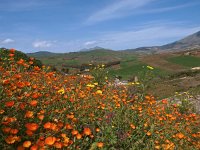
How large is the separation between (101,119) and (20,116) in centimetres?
183

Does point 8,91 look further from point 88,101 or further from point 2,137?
point 88,101

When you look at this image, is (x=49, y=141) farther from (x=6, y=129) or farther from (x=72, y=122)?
(x=72, y=122)

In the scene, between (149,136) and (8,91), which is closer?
(8,91)

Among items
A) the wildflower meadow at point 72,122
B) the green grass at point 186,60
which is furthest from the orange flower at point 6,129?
the green grass at point 186,60

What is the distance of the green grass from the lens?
7050cm

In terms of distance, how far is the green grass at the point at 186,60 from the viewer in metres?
70.5

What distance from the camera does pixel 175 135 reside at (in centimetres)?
659

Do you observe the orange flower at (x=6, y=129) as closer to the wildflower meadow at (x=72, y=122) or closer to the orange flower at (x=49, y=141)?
the wildflower meadow at (x=72, y=122)

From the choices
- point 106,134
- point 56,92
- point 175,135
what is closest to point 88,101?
point 56,92

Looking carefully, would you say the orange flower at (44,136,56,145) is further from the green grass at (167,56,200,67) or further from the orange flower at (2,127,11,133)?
the green grass at (167,56,200,67)

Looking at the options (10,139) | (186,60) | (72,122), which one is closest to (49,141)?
(10,139)

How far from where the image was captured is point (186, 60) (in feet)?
244

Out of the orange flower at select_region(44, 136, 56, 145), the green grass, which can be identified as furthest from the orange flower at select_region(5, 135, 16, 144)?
the green grass

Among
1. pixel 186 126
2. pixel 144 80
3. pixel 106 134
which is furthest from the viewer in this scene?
pixel 144 80
